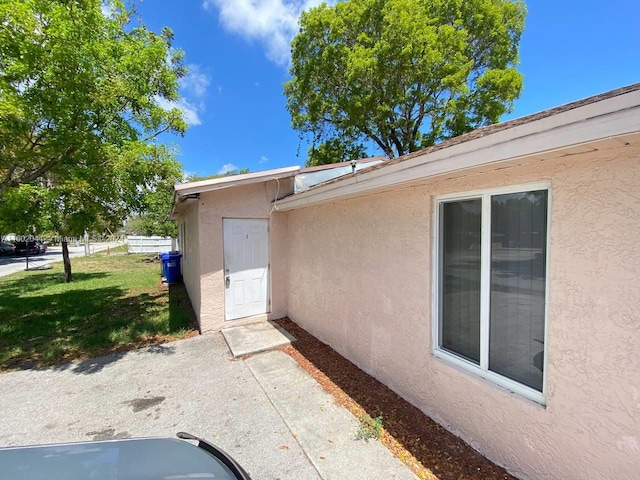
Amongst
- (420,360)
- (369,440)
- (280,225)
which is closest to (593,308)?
(420,360)

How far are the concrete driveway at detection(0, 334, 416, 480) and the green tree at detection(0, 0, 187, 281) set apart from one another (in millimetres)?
3314

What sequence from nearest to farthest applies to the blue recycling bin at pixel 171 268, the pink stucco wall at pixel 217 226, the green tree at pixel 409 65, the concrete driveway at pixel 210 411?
1. the concrete driveway at pixel 210 411
2. the pink stucco wall at pixel 217 226
3. the green tree at pixel 409 65
4. the blue recycling bin at pixel 171 268

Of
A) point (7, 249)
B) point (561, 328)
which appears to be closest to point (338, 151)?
point (561, 328)

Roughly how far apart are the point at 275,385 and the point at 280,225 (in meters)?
4.17

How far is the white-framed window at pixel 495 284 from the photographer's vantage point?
262cm

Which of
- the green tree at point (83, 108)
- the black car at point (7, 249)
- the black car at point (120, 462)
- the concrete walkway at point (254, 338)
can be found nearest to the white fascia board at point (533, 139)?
the black car at point (120, 462)

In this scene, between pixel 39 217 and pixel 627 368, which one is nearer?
pixel 627 368

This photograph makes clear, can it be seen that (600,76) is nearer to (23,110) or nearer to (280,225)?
(280,225)

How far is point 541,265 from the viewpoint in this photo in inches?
102

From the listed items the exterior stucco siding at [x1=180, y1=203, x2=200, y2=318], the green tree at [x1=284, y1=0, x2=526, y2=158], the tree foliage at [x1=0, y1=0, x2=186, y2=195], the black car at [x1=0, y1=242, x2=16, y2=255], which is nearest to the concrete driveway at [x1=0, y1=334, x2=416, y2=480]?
the exterior stucco siding at [x1=180, y1=203, x2=200, y2=318]

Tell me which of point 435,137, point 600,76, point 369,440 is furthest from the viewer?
point 435,137

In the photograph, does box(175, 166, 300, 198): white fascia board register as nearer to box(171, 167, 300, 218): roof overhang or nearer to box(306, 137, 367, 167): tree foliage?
Answer: box(171, 167, 300, 218): roof overhang

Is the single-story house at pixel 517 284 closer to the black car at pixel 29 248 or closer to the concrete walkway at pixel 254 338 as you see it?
the concrete walkway at pixel 254 338

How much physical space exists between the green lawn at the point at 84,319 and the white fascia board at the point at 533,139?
251 inches
